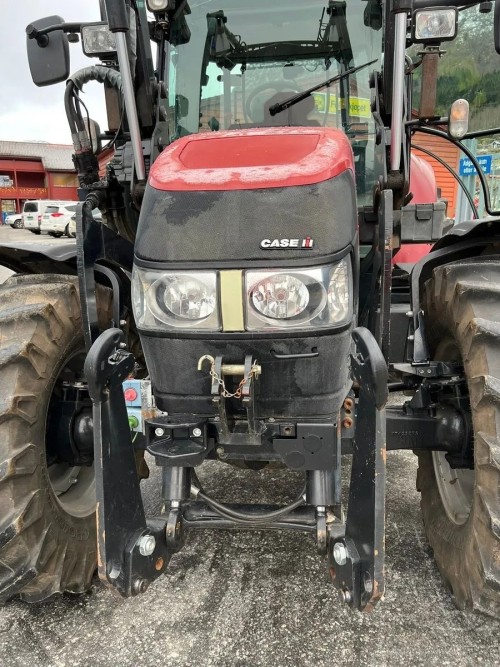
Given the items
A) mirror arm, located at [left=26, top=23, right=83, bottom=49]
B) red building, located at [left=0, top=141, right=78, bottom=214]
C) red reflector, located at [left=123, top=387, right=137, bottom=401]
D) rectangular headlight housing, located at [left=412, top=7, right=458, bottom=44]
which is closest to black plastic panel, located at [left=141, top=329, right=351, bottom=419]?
red reflector, located at [left=123, top=387, right=137, bottom=401]

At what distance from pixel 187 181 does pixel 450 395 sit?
1396 mm

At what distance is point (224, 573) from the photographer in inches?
103

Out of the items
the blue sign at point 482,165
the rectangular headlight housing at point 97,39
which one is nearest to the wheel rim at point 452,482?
the rectangular headlight housing at point 97,39

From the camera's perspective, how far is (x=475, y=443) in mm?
1985

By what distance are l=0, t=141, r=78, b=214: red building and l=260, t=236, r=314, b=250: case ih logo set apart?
42191mm

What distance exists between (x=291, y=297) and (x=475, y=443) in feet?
2.70

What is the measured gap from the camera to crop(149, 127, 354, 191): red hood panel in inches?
74.5

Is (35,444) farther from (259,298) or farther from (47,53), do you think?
(47,53)

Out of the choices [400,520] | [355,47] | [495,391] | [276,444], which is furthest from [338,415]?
[355,47]

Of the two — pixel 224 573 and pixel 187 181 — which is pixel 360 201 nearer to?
pixel 187 181

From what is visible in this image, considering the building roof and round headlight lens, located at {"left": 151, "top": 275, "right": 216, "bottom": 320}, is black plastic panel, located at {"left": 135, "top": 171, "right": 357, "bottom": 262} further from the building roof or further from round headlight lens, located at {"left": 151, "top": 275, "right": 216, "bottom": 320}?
the building roof

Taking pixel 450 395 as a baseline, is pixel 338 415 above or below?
above

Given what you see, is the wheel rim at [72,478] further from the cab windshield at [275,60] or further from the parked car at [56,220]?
the parked car at [56,220]

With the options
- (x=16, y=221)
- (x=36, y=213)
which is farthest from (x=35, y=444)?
(x=16, y=221)
